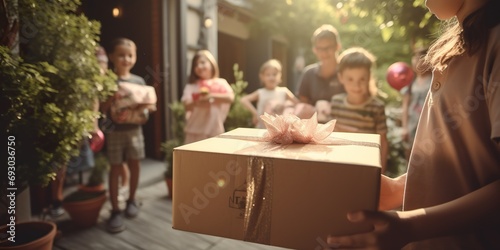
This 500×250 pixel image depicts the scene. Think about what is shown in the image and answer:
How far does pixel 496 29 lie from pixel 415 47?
3.36 m

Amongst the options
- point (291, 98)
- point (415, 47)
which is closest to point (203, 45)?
point (291, 98)

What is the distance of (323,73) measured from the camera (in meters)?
3.72

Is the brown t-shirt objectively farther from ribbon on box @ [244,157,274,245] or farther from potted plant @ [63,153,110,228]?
potted plant @ [63,153,110,228]

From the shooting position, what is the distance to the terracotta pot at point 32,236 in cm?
191

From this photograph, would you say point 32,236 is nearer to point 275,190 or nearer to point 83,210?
point 83,210

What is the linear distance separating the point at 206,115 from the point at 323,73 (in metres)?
1.61

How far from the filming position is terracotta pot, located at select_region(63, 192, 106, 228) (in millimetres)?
3332

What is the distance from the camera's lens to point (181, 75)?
238 inches

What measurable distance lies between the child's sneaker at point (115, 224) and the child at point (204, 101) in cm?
136

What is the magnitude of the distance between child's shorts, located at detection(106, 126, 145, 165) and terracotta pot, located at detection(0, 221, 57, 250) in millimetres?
1477

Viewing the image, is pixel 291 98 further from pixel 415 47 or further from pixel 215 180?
pixel 215 180

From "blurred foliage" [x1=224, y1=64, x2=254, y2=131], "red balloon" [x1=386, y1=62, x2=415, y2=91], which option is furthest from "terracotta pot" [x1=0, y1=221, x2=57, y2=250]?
"red balloon" [x1=386, y1=62, x2=415, y2=91]

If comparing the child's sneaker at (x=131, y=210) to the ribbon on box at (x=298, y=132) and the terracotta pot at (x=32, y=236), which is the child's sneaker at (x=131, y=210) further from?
the ribbon on box at (x=298, y=132)

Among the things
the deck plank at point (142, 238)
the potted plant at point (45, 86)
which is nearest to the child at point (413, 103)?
the deck plank at point (142, 238)
